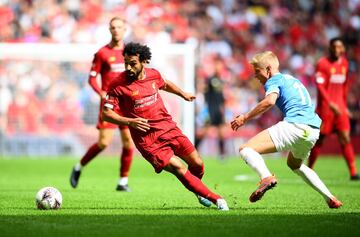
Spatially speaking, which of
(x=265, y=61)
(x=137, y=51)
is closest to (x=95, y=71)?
(x=137, y=51)

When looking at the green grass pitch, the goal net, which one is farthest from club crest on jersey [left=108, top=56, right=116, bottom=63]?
the goal net

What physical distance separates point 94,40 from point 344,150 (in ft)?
34.6

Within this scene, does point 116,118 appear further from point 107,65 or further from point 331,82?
point 331,82

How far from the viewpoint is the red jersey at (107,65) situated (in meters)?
12.6

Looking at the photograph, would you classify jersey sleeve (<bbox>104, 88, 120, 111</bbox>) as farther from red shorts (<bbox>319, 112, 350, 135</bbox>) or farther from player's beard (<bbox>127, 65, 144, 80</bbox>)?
red shorts (<bbox>319, 112, 350, 135</bbox>)

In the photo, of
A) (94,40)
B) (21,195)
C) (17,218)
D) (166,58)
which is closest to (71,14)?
(94,40)

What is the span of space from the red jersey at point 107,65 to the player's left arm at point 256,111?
161 inches

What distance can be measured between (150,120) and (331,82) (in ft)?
22.2

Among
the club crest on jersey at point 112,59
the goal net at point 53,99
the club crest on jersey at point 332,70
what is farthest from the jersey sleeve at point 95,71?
the goal net at point 53,99

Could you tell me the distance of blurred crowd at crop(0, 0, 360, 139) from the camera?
21406 millimetres

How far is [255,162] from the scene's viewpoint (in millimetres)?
9039

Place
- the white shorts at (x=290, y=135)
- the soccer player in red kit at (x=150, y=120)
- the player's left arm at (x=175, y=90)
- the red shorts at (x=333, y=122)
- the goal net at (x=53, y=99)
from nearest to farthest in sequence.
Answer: the soccer player in red kit at (x=150, y=120)
the white shorts at (x=290, y=135)
the player's left arm at (x=175, y=90)
the red shorts at (x=333, y=122)
the goal net at (x=53, y=99)

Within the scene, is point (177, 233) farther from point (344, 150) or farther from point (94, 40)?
point (94, 40)

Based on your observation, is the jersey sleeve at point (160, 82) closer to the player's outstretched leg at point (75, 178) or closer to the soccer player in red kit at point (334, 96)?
the player's outstretched leg at point (75, 178)
